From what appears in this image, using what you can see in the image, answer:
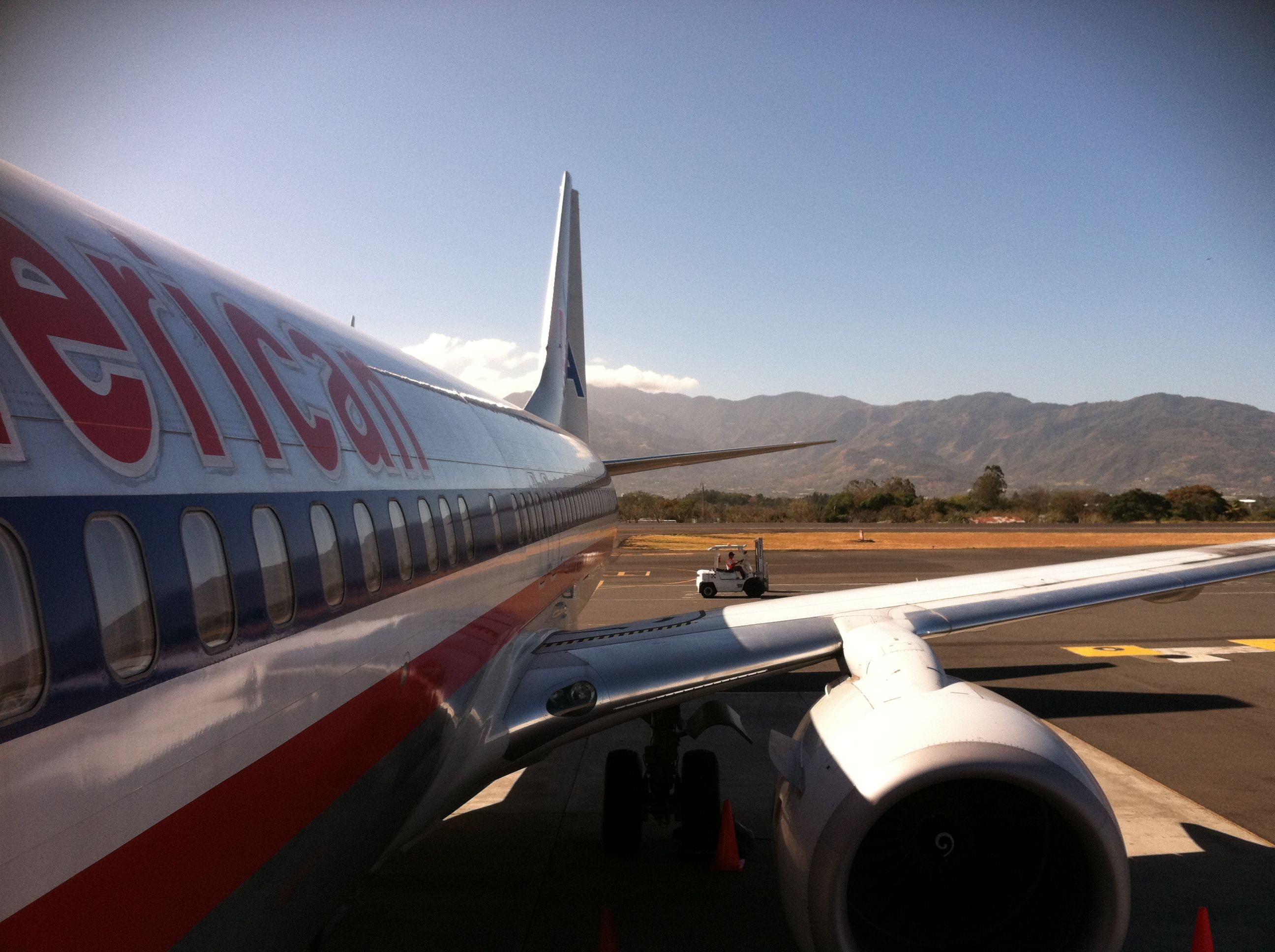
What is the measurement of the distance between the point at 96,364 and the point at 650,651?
5.57 metres

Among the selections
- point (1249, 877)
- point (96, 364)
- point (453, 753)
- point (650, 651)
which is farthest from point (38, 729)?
point (1249, 877)

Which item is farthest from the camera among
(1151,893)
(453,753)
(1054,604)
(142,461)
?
(1054,604)

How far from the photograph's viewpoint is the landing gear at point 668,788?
8211 millimetres

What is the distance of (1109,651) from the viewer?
704 inches

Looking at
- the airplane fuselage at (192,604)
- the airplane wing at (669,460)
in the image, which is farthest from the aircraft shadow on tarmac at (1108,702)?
the airplane fuselage at (192,604)

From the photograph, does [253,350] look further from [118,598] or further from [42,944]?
[42,944]

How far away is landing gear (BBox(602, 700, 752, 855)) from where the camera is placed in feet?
26.9

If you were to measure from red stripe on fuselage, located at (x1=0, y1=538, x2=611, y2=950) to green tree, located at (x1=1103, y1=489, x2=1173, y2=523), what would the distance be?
80.9 meters

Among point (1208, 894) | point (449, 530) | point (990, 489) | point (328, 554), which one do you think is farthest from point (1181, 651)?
point (990, 489)

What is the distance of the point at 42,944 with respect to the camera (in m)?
2.14

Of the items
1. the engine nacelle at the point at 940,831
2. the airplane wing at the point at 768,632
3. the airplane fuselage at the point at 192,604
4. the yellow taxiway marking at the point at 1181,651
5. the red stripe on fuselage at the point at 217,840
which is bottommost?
the yellow taxiway marking at the point at 1181,651

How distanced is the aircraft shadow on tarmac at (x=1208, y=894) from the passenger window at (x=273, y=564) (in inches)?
247

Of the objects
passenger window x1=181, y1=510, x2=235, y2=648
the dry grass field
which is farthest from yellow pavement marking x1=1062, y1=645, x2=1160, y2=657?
the dry grass field

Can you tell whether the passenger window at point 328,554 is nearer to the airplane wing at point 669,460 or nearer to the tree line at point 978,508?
the airplane wing at point 669,460
